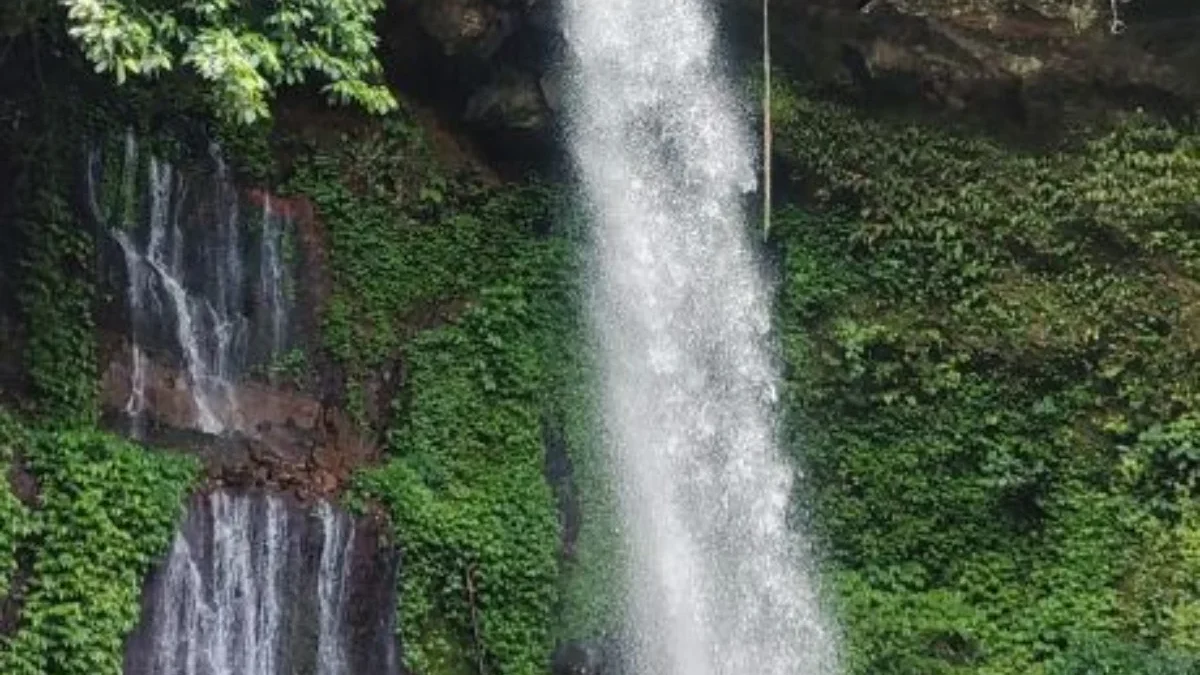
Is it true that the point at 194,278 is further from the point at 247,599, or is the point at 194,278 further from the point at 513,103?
the point at 513,103

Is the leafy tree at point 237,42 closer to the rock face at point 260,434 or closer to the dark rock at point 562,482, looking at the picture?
the rock face at point 260,434

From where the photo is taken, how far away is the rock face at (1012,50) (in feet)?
46.4

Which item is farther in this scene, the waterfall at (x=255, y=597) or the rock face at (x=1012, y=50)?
the rock face at (x=1012, y=50)

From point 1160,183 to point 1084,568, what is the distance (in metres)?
3.71

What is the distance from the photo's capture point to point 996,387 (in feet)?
46.3

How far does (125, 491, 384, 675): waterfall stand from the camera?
12.0 metres

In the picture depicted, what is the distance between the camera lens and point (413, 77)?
15.6 metres

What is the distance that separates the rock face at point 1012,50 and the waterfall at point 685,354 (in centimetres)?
138

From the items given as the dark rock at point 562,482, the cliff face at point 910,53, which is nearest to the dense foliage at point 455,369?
the dark rock at point 562,482

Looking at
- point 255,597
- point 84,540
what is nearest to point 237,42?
point 84,540

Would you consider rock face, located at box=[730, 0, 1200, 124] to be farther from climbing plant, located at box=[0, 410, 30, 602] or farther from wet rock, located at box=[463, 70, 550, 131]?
climbing plant, located at box=[0, 410, 30, 602]

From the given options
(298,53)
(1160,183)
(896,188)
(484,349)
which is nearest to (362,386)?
(484,349)

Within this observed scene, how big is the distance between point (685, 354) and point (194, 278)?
4834 mm

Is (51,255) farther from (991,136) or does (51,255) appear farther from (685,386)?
(991,136)
